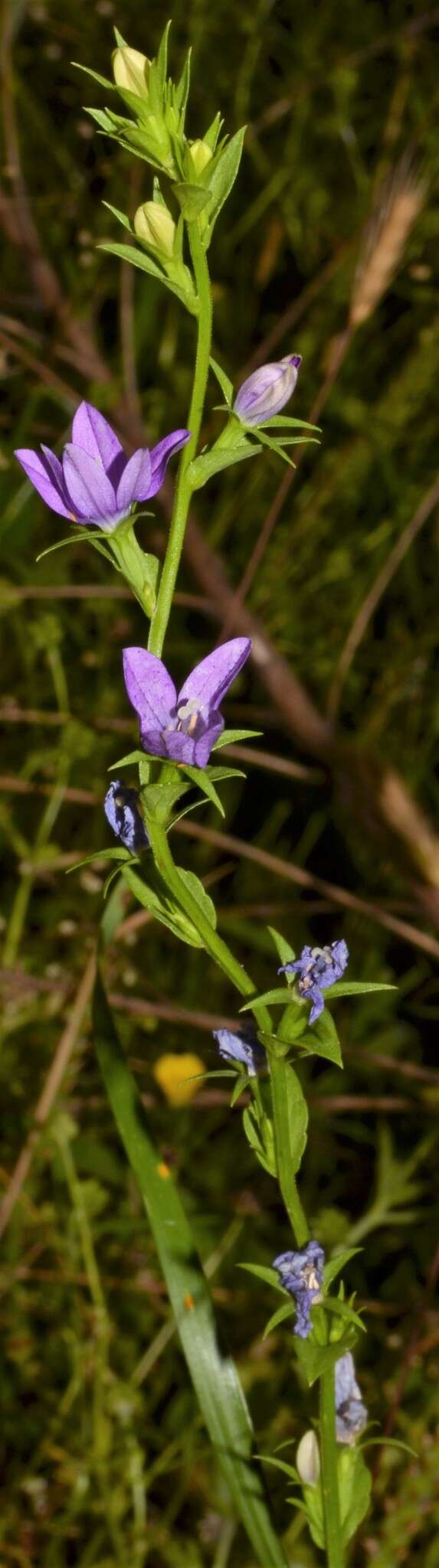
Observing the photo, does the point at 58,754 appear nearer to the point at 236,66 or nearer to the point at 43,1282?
the point at 43,1282

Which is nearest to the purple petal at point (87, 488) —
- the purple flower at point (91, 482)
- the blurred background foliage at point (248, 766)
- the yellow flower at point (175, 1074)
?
the purple flower at point (91, 482)

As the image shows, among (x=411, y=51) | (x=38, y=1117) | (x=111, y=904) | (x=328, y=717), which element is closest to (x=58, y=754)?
(x=328, y=717)

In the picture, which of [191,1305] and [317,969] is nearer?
[317,969]

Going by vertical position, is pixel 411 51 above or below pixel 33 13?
below

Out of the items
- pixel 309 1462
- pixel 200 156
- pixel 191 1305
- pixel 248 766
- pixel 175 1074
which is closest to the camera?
pixel 200 156

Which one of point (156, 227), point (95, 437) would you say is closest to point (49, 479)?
point (95, 437)

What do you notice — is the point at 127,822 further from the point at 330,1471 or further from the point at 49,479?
the point at 330,1471
